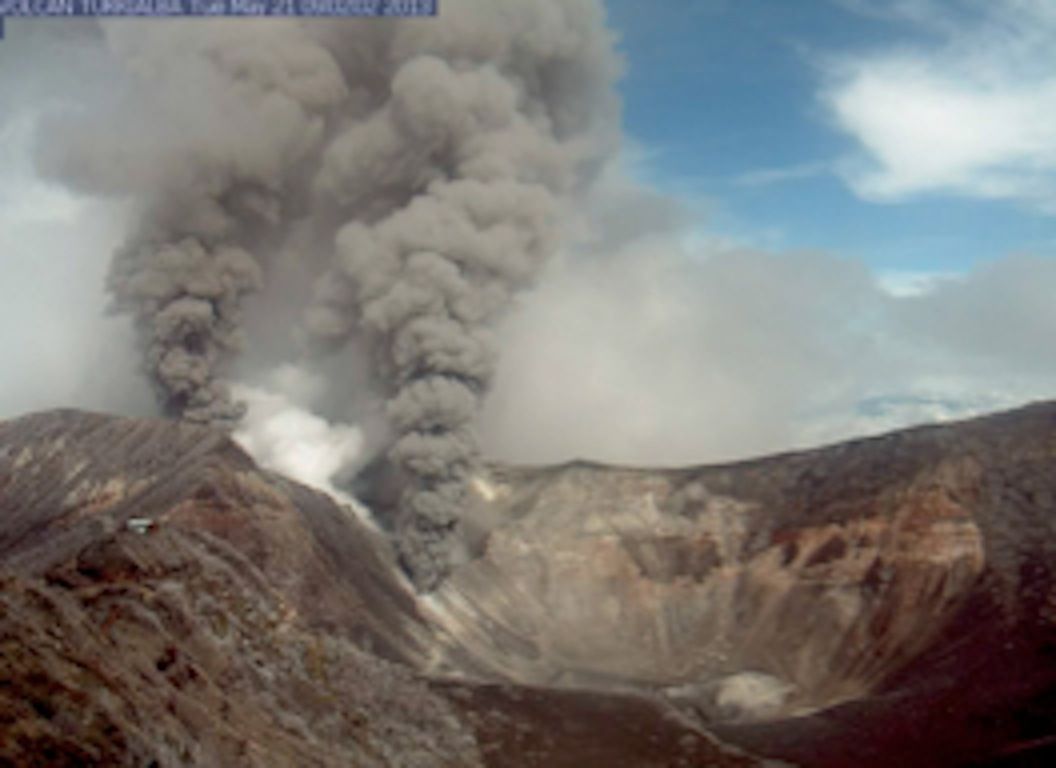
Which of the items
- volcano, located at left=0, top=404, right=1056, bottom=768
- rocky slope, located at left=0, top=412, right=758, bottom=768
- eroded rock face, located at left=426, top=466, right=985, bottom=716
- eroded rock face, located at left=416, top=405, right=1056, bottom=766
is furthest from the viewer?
eroded rock face, located at left=426, top=466, right=985, bottom=716

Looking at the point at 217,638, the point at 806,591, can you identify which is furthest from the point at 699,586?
the point at 217,638

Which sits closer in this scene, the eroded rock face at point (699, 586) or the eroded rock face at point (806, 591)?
the eroded rock face at point (806, 591)

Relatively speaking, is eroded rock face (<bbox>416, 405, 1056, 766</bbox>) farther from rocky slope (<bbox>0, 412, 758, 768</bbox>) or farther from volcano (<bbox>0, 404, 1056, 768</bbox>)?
rocky slope (<bbox>0, 412, 758, 768</bbox>)

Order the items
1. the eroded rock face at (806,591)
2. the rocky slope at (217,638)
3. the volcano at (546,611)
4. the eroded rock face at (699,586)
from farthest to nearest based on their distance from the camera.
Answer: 1. the eroded rock face at (699,586)
2. the eroded rock face at (806,591)
3. the volcano at (546,611)
4. the rocky slope at (217,638)

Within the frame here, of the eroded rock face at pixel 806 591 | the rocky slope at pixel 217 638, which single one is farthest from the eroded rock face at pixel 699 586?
the rocky slope at pixel 217 638

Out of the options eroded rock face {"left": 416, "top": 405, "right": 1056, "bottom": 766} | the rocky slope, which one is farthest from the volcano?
eroded rock face {"left": 416, "top": 405, "right": 1056, "bottom": 766}

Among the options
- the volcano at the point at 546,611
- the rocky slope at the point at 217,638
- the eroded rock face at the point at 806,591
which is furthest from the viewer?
the eroded rock face at the point at 806,591

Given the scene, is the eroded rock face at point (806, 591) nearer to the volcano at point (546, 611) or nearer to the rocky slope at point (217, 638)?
the volcano at point (546, 611)

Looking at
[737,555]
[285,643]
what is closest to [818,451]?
[737,555]

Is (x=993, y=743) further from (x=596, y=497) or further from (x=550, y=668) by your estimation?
(x=596, y=497)
